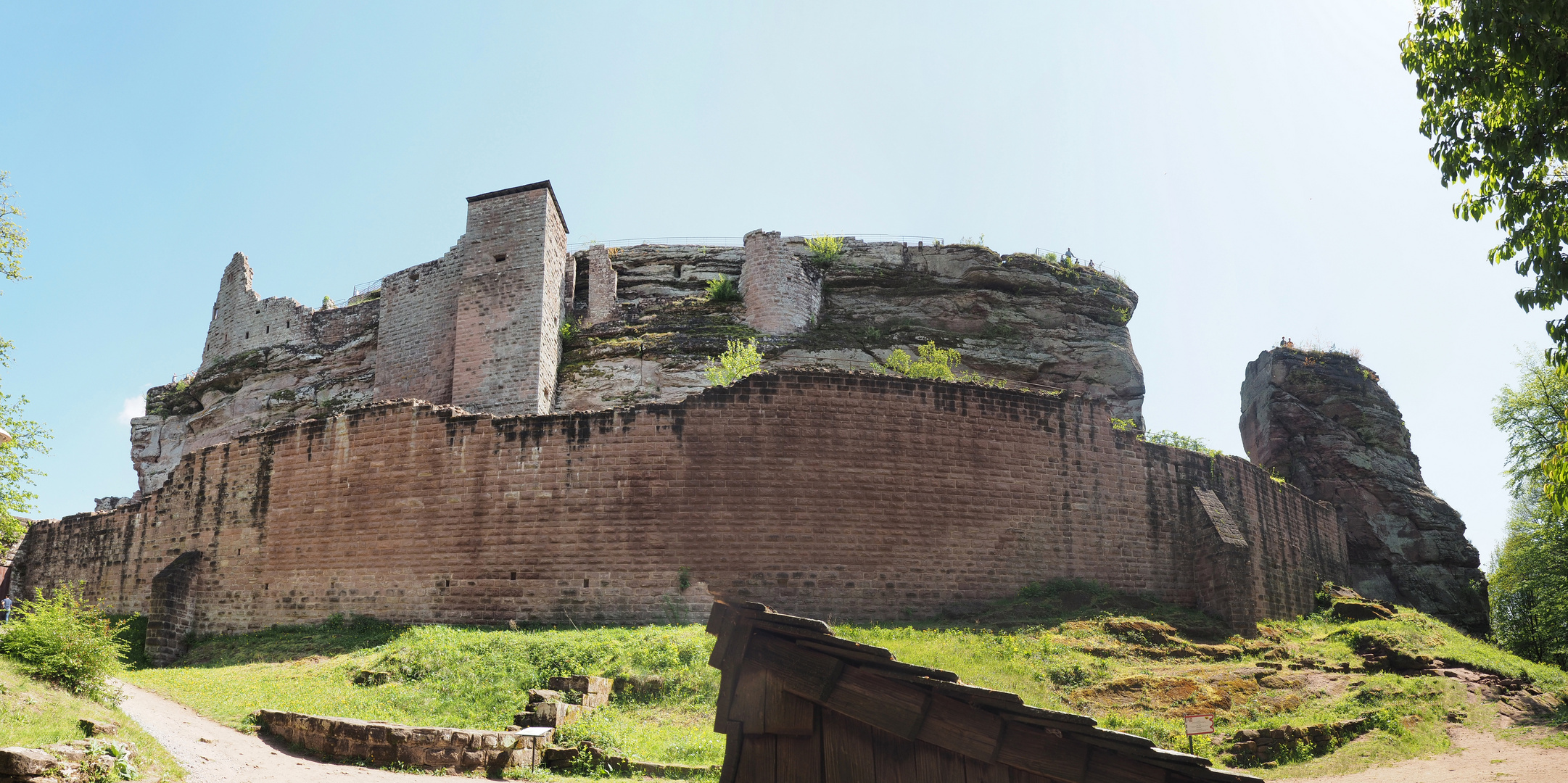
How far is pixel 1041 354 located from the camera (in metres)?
32.8

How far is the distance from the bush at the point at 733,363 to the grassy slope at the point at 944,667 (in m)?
12.2

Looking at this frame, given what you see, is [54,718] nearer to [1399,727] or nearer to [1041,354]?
[1399,727]

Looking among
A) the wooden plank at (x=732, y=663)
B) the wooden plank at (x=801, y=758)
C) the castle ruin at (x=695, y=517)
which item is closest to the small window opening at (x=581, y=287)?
the castle ruin at (x=695, y=517)

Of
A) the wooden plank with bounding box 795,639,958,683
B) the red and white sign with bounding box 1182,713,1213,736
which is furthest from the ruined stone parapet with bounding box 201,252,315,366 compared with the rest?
the wooden plank with bounding box 795,639,958,683

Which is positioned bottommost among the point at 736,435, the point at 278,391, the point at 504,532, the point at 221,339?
the point at 504,532

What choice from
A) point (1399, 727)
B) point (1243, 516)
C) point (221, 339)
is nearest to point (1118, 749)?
point (1399, 727)

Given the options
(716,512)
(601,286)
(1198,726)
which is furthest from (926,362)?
(1198,726)

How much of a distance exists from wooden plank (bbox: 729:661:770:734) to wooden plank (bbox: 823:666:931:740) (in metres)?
0.41

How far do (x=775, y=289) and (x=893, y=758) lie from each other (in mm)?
27091

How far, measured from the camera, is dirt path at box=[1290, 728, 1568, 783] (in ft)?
34.6

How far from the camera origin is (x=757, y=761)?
538cm

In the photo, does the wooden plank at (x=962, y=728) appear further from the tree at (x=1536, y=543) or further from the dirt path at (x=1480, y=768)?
the tree at (x=1536, y=543)

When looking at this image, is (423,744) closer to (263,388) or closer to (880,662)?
(880,662)

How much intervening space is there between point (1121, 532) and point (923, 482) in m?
4.02
